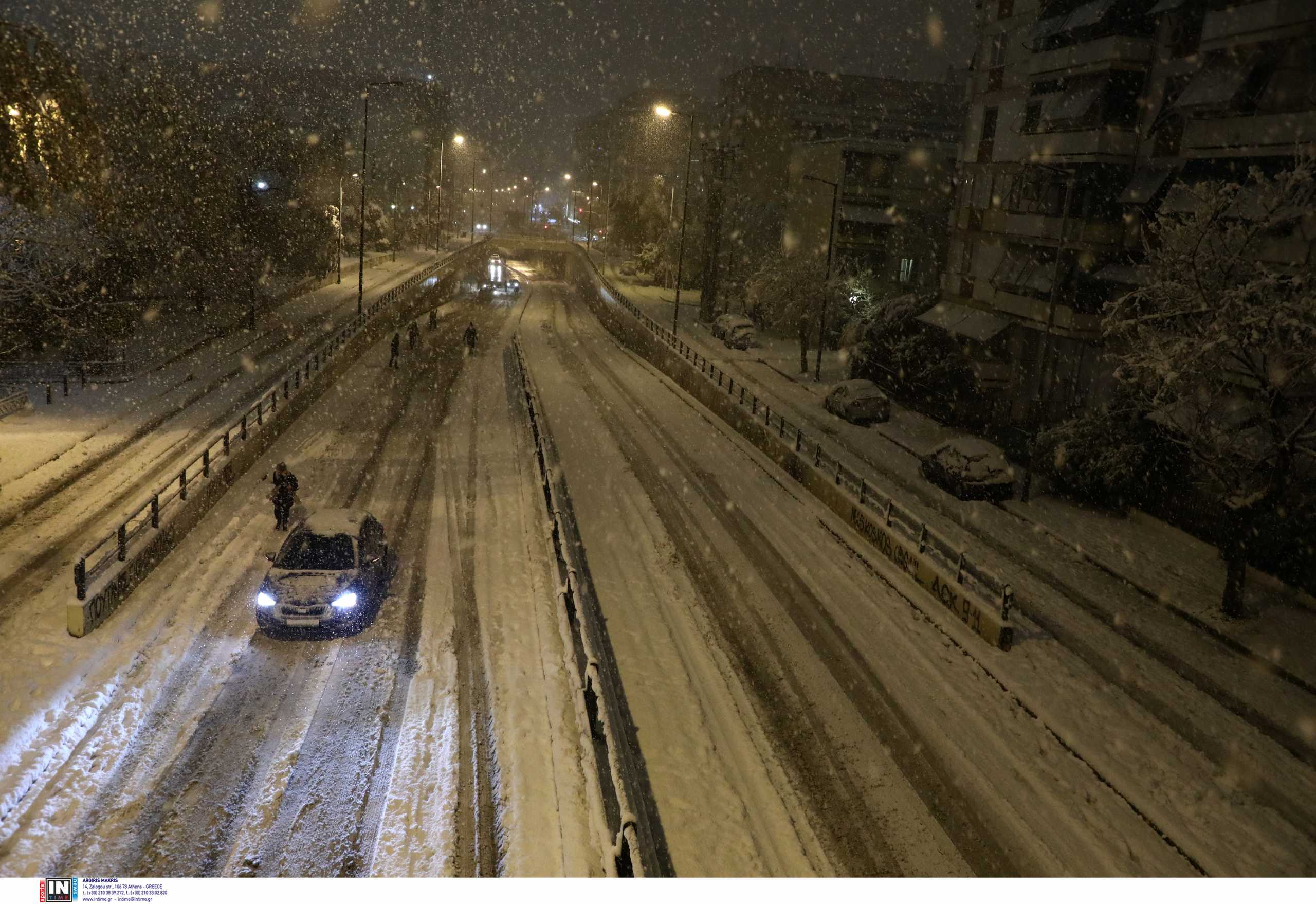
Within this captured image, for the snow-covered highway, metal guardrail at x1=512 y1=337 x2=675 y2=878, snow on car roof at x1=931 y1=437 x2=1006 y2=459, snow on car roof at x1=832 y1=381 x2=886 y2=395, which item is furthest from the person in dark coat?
snow on car roof at x1=832 y1=381 x2=886 y2=395

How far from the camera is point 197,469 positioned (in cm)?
2455

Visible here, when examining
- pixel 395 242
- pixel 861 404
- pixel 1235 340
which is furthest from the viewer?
pixel 395 242

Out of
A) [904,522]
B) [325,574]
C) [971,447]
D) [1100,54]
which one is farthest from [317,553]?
[1100,54]

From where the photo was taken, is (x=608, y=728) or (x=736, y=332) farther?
(x=736, y=332)

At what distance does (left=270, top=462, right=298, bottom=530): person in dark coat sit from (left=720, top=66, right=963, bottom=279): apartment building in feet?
143

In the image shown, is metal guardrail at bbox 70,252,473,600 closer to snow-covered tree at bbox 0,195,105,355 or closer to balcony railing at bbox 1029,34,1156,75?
snow-covered tree at bbox 0,195,105,355

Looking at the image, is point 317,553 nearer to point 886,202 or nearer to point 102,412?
point 102,412

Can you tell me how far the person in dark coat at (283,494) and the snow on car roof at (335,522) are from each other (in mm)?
3336

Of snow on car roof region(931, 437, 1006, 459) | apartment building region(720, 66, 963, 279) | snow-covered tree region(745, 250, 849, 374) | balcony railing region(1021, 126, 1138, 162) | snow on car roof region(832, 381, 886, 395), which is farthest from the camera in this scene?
apartment building region(720, 66, 963, 279)

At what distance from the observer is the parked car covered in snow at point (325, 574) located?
1440 cm

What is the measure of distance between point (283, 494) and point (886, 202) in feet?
150

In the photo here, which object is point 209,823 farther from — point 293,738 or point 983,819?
point 983,819
